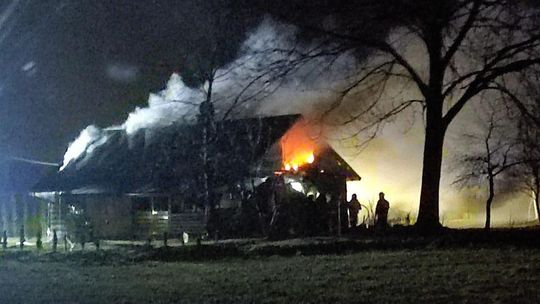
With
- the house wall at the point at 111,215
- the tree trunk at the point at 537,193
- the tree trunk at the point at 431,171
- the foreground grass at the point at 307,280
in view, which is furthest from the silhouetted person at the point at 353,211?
the house wall at the point at 111,215

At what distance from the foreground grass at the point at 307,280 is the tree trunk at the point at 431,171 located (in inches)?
209

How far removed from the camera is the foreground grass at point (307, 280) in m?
11.3

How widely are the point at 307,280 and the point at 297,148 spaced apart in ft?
72.3

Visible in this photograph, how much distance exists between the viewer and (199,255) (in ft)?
66.5

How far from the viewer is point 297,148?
35250 millimetres

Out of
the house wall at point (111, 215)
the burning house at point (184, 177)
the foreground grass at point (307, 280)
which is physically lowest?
the foreground grass at point (307, 280)

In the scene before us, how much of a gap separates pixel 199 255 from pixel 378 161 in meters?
20.8

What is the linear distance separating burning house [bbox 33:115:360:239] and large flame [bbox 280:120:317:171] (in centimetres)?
4

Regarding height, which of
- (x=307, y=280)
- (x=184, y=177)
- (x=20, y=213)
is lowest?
(x=307, y=280)

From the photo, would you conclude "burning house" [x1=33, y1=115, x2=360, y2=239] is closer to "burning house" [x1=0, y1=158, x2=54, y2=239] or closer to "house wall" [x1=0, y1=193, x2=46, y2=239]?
"burning house" [x1=0, y1=158, x2=54, y2=239]

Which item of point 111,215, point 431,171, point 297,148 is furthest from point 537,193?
point 111,215

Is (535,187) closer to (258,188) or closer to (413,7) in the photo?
(258,188)

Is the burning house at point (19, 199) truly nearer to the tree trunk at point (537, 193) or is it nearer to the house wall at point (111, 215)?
the house wall at point (111, 215)

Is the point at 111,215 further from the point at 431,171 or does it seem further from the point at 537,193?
the point at 537,193
